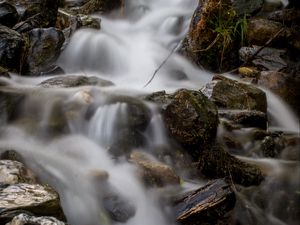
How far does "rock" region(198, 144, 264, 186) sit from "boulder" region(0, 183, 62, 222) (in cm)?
195

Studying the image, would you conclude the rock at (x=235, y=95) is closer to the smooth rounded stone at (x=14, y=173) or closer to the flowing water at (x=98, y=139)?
the flowing water at (x=98, y=139)

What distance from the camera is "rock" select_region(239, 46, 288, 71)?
8102mm

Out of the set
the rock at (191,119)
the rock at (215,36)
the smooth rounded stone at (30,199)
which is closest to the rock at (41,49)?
the rock at (215,36)

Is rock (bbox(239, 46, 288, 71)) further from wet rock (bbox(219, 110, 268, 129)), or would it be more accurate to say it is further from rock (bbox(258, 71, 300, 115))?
wet rock (bbox(219, 110, 268, 129))

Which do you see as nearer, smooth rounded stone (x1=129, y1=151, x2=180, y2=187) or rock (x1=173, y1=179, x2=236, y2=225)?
rock (x1=173, y1=179, x2=236, y2=225)

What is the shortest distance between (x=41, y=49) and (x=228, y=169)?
4.27m

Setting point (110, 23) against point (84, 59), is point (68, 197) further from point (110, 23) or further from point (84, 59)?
point (110, 23)

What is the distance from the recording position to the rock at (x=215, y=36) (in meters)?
8.05

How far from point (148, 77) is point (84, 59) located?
128 cm

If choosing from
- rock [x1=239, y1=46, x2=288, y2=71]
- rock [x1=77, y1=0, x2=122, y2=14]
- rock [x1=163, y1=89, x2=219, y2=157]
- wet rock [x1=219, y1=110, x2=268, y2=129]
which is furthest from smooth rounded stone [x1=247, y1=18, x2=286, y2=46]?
rock [x1=163, y1=89, x2=219, y2=157]

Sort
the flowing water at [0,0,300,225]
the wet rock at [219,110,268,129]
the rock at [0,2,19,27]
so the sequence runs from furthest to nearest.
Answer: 1. the rock at [0,2,19,27]
2. the wet rock at [219,110,268,129]
3. the flowing water at [0,0,300,225]

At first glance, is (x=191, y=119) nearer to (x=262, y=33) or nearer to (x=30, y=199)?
(x=30, y=199)

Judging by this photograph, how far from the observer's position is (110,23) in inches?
414

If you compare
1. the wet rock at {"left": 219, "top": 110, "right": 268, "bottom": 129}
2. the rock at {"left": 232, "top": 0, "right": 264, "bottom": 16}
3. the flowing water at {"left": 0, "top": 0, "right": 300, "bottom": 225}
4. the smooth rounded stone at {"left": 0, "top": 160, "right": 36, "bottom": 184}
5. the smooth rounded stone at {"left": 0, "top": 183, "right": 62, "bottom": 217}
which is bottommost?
the flowing water at {"left": 0, "top": 0, "right": 300, "bottom": 225}
